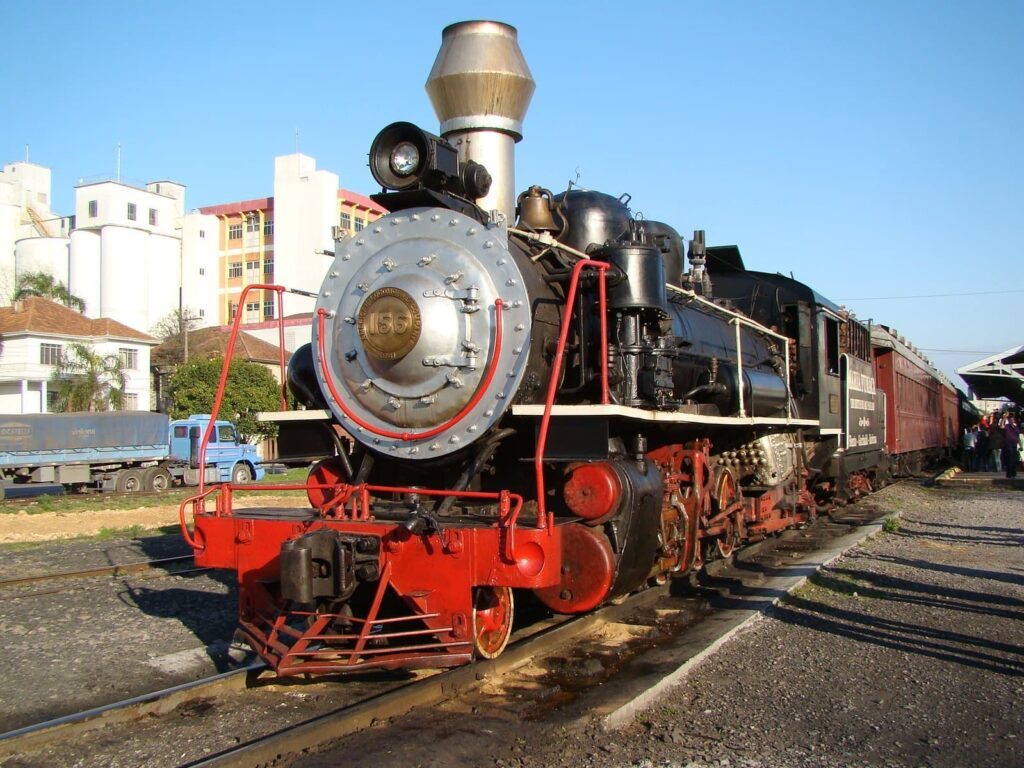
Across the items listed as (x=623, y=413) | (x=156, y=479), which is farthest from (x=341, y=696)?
(x=156, y=479)

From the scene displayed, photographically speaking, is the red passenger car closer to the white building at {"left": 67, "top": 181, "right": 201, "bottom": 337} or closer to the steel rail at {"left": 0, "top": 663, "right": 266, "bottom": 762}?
the steel rail at {"left": 0, "top": 663, "right": 266, "bottom": 762}

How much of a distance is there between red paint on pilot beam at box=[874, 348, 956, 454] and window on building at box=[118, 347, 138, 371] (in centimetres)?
3585

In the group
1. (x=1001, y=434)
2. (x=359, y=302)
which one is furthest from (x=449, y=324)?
(x=1001, y=434)

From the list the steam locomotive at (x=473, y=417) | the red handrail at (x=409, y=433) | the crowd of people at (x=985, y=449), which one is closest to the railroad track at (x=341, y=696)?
the steam locomotive at (x=473, y=417)

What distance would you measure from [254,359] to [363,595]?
3958 cm

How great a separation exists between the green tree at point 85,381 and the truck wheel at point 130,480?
602 inches

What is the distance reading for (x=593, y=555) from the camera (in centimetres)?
543

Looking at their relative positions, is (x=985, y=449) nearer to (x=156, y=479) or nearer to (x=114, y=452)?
(x=156, y=479)

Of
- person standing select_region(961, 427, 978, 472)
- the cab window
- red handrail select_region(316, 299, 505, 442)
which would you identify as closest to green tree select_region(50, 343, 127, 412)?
person standing select_region(961, 427, 978, 472)

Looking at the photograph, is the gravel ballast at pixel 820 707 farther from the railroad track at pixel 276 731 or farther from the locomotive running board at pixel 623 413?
the locomotive running board at pixel 623 413

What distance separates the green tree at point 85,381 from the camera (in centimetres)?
4134

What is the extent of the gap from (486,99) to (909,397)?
1588 cm

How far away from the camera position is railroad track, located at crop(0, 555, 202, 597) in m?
9.35

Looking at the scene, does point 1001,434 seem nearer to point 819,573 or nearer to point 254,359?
point 819,573
